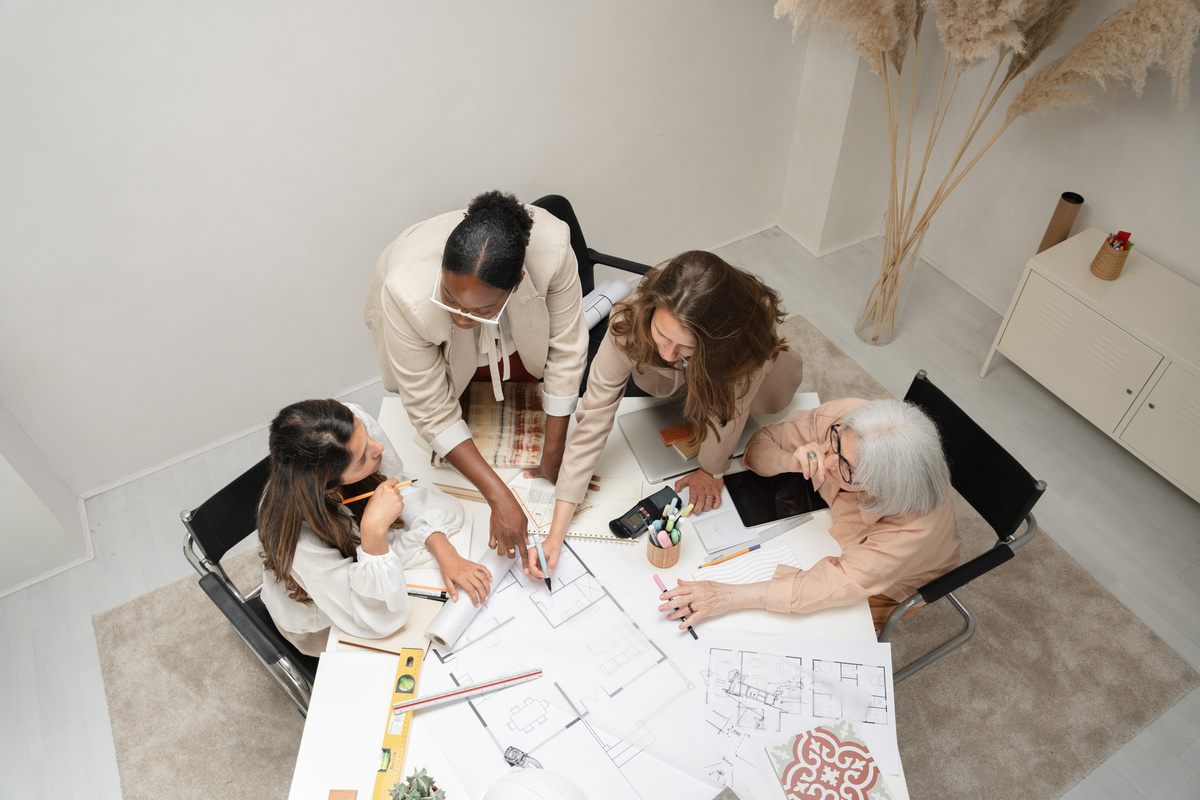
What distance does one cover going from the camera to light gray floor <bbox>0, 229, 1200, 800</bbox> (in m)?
2.27

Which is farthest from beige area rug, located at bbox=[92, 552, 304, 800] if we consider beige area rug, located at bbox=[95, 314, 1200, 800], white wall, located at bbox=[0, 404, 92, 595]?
white wall, located at bbox=[0, 404, 92, 595]

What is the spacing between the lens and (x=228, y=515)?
1.88 m

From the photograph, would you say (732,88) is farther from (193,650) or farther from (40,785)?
(40,785)

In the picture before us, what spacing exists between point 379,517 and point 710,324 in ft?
2.72

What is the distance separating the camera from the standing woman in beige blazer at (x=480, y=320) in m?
1.62

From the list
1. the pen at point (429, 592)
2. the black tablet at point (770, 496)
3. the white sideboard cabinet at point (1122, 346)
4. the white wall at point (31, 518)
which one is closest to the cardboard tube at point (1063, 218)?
the white sideboard cabinet at point (1122, 346)

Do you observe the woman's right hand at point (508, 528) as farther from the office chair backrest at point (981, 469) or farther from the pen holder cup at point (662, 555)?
the office chair backrest at point (981, 469)

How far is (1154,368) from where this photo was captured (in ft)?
8.77

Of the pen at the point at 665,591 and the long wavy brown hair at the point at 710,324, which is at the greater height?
the long wavy brown hair at the point at 710,324

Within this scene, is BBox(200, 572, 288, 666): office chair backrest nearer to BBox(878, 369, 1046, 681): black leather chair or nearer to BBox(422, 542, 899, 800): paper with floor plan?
BBox(422, 542, 899, 800): paper with floor plan

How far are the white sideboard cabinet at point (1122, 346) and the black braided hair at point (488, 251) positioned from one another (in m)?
2.31

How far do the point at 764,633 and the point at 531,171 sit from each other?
2.10 metres

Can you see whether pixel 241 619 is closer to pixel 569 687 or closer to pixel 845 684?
pixel 569 687

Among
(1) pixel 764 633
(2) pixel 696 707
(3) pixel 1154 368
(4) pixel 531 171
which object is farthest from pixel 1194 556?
Result: (4) pixel 531 171
